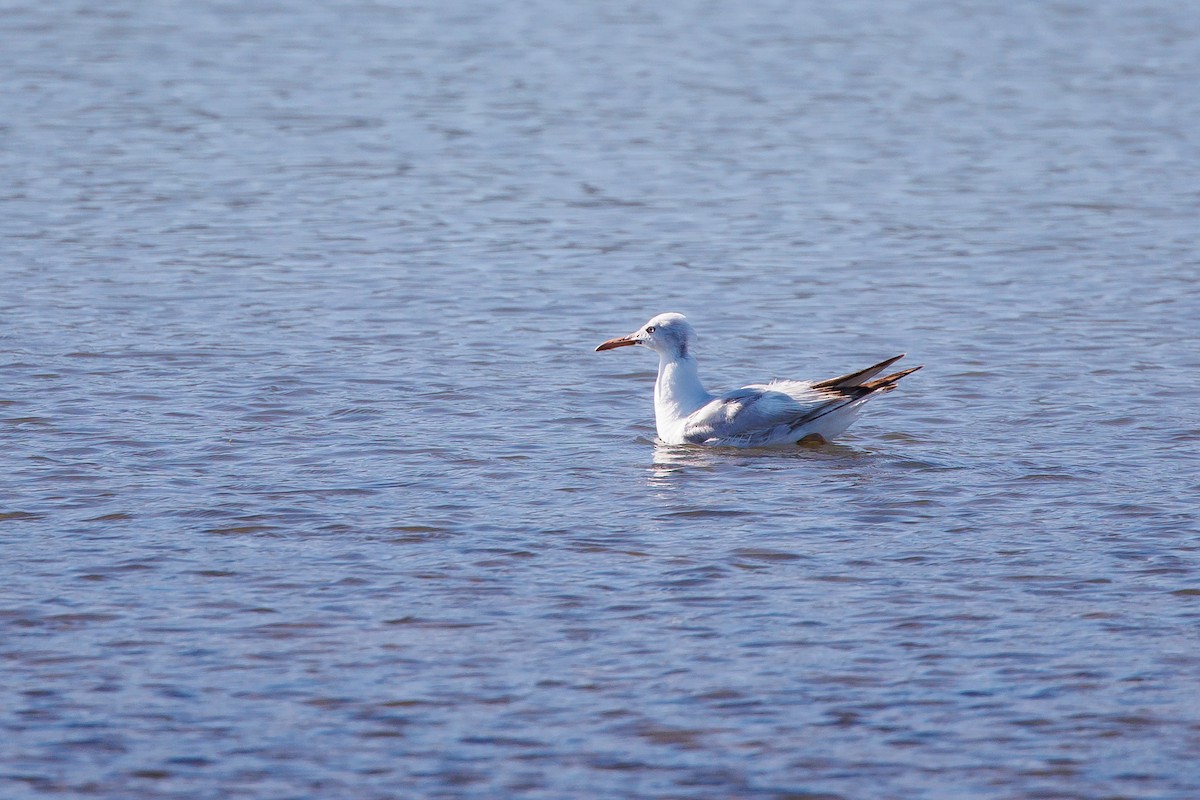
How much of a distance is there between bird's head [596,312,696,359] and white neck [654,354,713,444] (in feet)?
0.16

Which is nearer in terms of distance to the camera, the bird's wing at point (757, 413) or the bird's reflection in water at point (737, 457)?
the bird's reflection in water at point (737, 457)

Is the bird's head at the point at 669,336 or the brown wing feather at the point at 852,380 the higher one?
the bird's head at the point at 669,336

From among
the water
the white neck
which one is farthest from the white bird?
the water

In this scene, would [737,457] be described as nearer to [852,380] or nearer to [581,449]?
[852,380]

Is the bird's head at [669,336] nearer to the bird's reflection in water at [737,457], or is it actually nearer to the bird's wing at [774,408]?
the bird's wing at [774,408]

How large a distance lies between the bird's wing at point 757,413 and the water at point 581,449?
0.71 ft

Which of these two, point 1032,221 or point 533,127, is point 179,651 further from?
point 533,127

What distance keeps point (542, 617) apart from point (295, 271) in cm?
904

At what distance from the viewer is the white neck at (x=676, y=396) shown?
12195 mm

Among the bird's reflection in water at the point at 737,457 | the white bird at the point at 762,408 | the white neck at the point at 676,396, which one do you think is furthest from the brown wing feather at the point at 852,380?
the white neck at the point at 676,396

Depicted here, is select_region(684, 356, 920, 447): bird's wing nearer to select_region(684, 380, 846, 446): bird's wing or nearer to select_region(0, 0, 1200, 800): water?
select_region(684, 380, 846, 446): bird's wing

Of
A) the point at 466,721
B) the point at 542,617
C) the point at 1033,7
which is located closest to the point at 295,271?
the point at 542,617

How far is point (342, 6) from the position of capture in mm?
34719

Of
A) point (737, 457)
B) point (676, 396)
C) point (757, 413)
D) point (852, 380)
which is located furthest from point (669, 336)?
point (852, 380)
